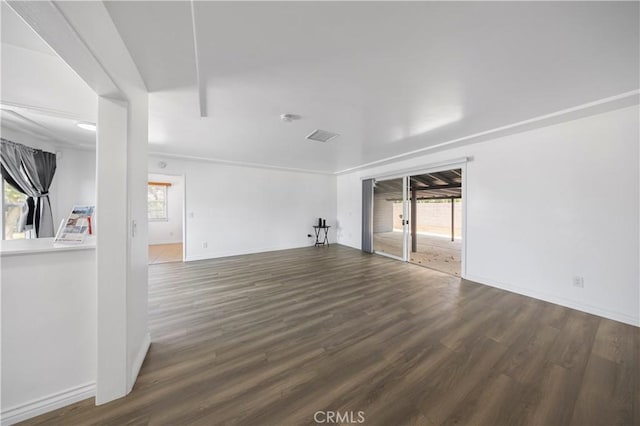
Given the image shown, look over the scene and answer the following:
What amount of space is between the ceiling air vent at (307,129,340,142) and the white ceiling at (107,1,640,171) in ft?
0.86

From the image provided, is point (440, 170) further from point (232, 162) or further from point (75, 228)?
point (75, 228)

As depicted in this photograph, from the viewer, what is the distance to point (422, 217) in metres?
10.0

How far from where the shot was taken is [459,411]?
51.4 inches

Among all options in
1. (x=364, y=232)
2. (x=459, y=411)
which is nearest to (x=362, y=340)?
(x=459, y=411)

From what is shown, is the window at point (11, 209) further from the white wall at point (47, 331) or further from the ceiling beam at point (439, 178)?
the ceiling beam at point (439, 178)

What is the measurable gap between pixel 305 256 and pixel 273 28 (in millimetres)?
4610

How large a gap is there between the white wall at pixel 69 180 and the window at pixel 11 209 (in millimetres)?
969

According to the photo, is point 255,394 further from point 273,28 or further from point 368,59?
point 368,59

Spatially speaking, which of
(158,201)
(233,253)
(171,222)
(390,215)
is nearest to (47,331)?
(233,253)

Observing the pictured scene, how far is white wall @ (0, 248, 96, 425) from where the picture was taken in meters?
1.22

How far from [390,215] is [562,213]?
246 inches

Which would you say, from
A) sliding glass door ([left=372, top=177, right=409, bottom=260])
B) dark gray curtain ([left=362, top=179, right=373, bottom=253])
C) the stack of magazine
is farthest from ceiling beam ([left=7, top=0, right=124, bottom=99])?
dark gray curtain ([left=362, top=179, right=373, bottom=253])

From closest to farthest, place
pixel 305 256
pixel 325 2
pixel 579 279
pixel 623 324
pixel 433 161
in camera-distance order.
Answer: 1. pixel 325 2
2. pixel 623 324
3. pixel 579 279
4. pixel 433 161
5. pixel 305 256

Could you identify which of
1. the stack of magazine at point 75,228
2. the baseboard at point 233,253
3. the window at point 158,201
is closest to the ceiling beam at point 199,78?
the stack of magazine at point 75,228
